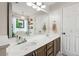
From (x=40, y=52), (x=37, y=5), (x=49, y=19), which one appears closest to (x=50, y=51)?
(x=40, y=52)

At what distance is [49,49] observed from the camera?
4.68ft

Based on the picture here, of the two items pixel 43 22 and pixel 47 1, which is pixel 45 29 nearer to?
pixel 43 22

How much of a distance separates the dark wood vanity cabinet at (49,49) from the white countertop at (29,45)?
0.04 meters

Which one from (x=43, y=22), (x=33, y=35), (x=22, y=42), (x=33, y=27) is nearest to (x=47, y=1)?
(x=43, y=22)

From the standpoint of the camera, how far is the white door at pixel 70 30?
131 cm

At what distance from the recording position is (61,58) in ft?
4.07

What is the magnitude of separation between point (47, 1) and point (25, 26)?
16.6 inches

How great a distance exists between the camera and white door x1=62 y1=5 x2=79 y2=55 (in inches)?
51.4

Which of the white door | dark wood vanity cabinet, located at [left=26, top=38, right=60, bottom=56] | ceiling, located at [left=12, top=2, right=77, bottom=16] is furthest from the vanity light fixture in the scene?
dark wood vanity cabinet, located at [left=26, top=38, right=60, bottom=56]

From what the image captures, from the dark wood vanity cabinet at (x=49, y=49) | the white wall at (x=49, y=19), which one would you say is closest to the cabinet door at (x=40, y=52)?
the dark wood vanity cabinet at (x=49, y=49)

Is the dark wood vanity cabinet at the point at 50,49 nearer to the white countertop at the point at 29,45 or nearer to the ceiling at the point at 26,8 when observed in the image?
the white countertop at the point at 29,45

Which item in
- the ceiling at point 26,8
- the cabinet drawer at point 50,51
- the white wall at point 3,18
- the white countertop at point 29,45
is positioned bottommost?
the cabinet drawer at point 50,51

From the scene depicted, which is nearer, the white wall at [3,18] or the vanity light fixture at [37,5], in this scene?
the white wall at [3,18]

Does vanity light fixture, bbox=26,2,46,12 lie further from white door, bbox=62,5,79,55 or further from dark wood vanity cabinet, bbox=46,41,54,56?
dark wood vanity cabinet, bbox=46,41,54,56
